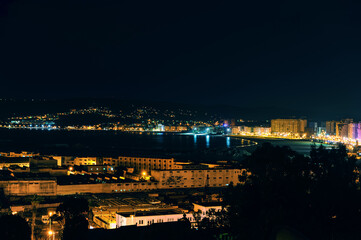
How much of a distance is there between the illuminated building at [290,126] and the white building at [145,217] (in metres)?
50.1

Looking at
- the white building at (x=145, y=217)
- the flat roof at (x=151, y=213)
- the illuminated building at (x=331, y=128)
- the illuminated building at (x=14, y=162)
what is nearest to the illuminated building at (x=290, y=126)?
the illuminated building at (x=331, y=128)

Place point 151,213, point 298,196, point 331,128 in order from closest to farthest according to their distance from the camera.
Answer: point 298,196 → point 151,213 → point 331,128

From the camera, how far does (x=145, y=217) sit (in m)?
6.23

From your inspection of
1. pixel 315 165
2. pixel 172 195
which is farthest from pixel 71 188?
pixel 315 165

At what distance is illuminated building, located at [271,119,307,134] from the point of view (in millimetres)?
55469

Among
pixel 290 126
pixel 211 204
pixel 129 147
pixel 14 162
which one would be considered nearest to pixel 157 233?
pixel 211 204

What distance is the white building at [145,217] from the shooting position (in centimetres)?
605

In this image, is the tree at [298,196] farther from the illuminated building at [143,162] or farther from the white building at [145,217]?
the illuminated building at [143,162]

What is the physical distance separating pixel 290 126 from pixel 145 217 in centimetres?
5247

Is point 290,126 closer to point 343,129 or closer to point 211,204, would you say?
point 343,129

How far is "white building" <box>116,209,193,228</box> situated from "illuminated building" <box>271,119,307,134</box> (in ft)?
164

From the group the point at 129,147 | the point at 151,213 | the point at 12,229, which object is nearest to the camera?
the point at 12,229

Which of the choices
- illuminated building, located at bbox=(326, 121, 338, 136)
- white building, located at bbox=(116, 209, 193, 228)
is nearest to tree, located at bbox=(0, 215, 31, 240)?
white building, located at bbox=(116, 209, 193, 228)

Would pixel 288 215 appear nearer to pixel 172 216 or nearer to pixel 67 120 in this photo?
pixel 172 216
